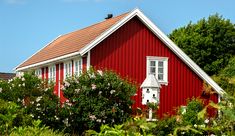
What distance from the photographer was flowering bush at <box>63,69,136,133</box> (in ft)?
63.4

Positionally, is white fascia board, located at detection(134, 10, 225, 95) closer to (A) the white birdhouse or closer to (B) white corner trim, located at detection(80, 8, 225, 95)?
(B) white corner trim, located at detection(80, 8, 225, 95)

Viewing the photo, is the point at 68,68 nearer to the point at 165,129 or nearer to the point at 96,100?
the point at 96,100

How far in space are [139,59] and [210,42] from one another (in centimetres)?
2527

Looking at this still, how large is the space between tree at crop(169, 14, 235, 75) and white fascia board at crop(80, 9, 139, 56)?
25608mm

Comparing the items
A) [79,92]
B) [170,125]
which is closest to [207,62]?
[79,92]

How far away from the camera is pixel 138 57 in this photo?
1198 inches

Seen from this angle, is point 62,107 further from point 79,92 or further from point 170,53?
point 170,53

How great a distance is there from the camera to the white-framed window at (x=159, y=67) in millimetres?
30684

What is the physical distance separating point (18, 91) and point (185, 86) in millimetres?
15049

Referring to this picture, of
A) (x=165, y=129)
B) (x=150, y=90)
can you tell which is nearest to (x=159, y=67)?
(x=150, y=90)

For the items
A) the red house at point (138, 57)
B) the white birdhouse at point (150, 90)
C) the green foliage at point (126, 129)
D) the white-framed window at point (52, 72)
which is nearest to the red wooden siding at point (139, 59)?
the red house at point (138, 57)

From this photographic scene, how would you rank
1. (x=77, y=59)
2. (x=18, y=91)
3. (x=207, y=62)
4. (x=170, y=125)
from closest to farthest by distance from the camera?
(x=170, y=125) → (x=18, y=91) → (x=77, y=59) → (x=207, y=62)

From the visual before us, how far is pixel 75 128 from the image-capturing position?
1941cm

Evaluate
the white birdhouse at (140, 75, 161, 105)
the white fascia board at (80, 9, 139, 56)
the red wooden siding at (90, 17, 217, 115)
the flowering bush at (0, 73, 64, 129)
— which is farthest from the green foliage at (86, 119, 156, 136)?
the red wooden siding at (90, 17, 217, 115)
